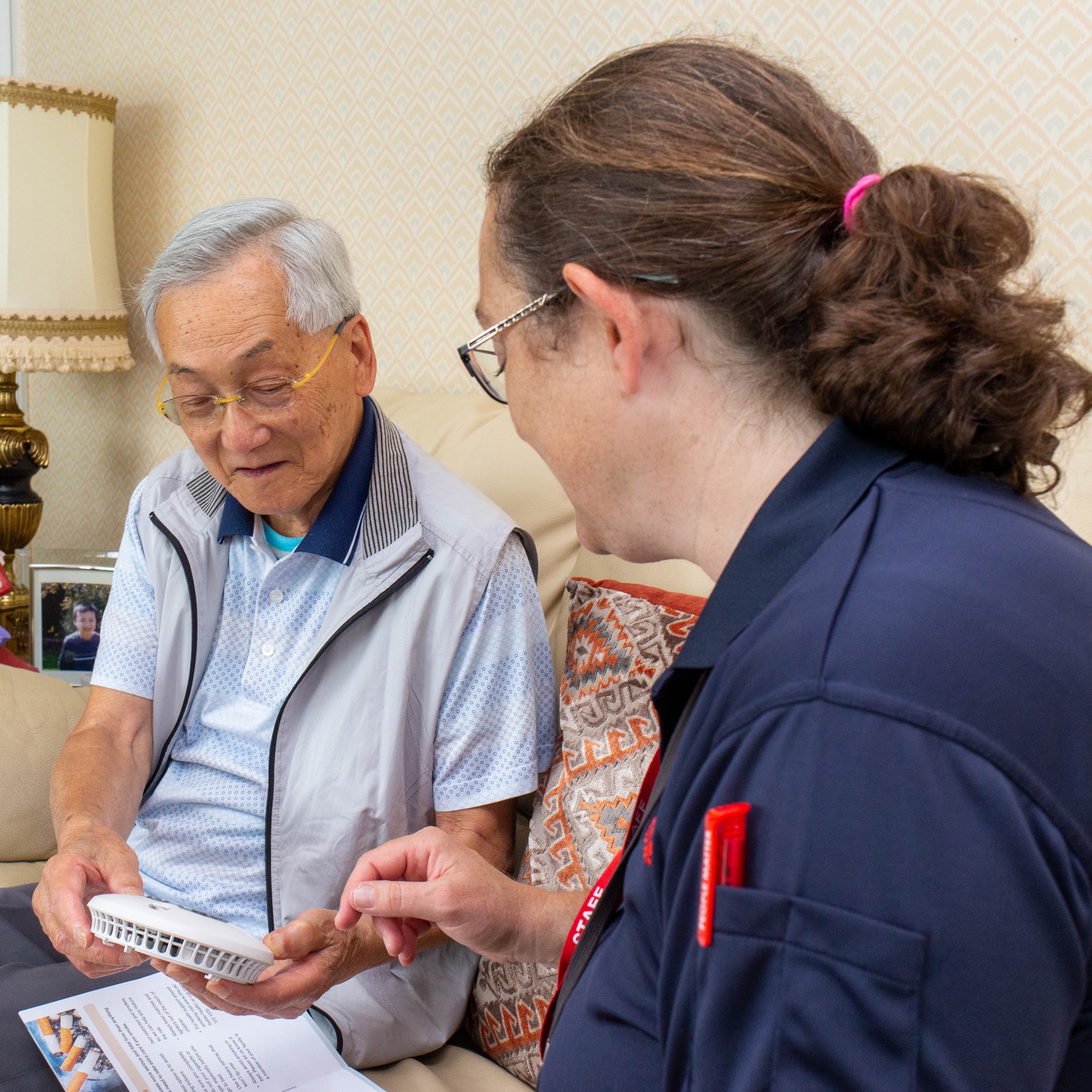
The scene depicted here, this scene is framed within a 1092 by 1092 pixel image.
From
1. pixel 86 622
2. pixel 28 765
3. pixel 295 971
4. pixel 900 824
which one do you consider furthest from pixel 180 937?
pixel 86 622

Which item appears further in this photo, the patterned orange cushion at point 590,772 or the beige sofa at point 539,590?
the beige sofa at point 539,590

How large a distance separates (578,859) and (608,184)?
0.77 m

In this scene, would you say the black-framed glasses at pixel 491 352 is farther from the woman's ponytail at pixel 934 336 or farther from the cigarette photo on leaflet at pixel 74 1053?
the cigarette photo on leaflet at pixel 74 1053

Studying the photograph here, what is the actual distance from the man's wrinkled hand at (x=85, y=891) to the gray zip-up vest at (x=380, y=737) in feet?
0.55

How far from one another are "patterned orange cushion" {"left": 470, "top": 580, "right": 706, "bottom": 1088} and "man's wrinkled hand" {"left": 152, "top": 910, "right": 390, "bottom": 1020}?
0.71ft

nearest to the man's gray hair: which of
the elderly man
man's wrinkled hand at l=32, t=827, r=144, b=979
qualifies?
the elderly man

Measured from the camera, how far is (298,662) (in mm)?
1321

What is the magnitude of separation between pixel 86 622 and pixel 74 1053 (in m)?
1.46

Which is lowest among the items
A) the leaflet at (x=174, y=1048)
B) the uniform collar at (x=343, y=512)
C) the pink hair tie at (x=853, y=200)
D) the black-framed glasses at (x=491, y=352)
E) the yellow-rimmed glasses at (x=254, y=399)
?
the leaflet at (x=174, y=1048)

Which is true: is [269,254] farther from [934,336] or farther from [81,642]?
[81,642]

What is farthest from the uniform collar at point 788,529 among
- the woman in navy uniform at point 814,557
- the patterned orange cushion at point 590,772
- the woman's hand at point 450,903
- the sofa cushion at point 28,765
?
the sofa cushion at point 28,765

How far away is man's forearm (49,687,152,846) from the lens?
1.27 m

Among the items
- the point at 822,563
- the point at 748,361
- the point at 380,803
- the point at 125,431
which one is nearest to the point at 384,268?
the point at 125,431

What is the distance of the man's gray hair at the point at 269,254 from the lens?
1.26 metres
